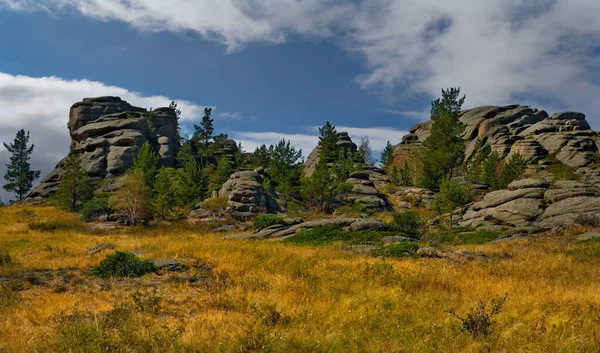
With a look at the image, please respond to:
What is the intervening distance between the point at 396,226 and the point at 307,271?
15596mm

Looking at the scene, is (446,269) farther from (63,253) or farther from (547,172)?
(547,172)

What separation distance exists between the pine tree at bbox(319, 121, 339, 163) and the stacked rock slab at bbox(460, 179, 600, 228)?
48.7 m

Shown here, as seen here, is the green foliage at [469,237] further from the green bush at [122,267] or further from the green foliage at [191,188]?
the green foliage at [191,188]

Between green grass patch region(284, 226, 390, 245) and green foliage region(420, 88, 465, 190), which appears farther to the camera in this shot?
green foliage region(420, 88, 465, 190)

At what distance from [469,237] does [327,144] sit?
5984cm

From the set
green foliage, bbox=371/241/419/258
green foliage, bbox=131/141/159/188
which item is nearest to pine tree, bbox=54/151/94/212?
green foliage, bbox=131/141/159/188

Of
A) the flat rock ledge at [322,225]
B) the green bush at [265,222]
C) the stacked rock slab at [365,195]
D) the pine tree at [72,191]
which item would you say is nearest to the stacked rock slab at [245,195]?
the green bush at [265,222]

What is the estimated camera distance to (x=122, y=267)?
40.9ft

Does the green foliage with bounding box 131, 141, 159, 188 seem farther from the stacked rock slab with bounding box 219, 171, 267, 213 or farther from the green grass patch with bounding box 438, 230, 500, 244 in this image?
the green grass patch with bounding box 438, 230, 500, 244

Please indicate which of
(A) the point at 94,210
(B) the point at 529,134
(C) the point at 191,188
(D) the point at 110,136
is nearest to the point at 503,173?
(B) the point at 529,134

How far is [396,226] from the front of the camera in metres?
25.5

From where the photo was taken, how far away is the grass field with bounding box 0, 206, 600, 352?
→ 217 inches

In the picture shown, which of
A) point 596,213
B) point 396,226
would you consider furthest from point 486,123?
point 396,226

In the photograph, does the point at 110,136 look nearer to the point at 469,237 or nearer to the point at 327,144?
the point at 327,144
